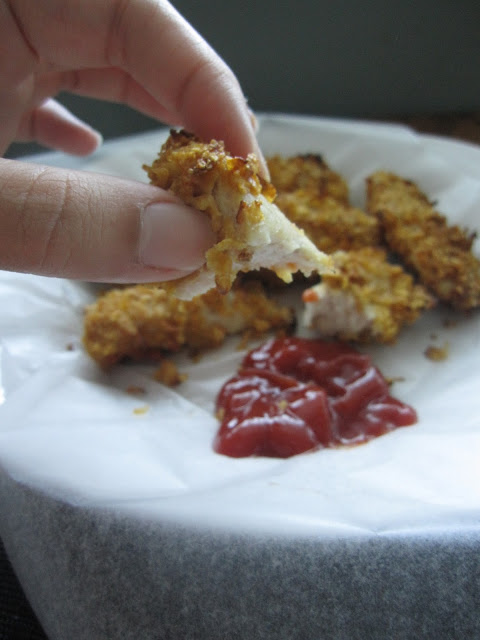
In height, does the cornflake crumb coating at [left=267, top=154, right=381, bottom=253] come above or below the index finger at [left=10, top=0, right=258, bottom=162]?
below

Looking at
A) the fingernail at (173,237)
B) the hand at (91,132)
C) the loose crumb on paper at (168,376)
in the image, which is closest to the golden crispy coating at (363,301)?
the loose crumb on paper at (168,376)

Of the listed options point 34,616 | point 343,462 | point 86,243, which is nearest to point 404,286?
point 343,462

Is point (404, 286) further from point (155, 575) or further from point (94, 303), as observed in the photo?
point (155, 575)

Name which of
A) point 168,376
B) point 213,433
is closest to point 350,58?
point 168,376

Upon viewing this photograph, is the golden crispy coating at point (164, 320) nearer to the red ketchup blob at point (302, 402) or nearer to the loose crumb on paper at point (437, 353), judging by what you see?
the red ketchup blob at point (302, 402)

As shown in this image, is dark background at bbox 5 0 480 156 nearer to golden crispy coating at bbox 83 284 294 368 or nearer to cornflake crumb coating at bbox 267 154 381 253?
cornflake crumb coating at bbox 267 154 381 253

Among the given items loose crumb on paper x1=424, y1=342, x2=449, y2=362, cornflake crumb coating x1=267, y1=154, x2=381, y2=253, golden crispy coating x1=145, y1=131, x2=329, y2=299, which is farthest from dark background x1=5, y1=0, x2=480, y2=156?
golden crispy coating x1=145, y1=131, x2=329, y2=299

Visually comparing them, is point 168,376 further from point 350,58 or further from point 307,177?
point 350,58
